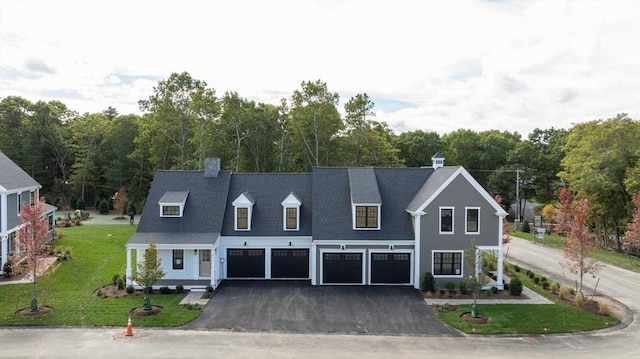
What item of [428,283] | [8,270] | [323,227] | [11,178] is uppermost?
[11,178]

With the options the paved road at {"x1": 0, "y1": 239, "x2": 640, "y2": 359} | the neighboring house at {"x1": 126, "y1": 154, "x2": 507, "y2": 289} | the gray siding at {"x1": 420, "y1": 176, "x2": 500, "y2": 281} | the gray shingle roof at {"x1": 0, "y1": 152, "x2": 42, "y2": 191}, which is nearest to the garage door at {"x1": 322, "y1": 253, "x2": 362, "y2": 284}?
the neighboring house at {"x1": 126, "y1": 154, "x2": 507, "y2": 289}

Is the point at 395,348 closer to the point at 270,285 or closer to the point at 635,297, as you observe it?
the point at 270,285

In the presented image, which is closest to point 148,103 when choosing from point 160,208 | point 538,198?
point 160,208

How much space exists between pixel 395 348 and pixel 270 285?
36.1 ft

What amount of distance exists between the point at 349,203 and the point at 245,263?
783 cm

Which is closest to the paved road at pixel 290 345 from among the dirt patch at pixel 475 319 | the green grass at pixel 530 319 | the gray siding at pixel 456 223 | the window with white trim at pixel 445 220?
the green grass at pixel 530 319

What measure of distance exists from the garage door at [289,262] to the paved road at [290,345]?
879 cm

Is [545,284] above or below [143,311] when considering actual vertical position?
above

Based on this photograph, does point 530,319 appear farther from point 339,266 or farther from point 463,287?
point 339,266

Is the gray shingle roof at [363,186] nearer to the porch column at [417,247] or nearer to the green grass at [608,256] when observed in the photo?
the porch column at [417,247]

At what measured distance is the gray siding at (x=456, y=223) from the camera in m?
27.5

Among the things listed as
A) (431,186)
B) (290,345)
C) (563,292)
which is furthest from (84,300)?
(563,292)

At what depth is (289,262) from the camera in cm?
2905

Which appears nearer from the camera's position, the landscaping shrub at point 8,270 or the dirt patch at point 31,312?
the dirt patch at point 31,312
